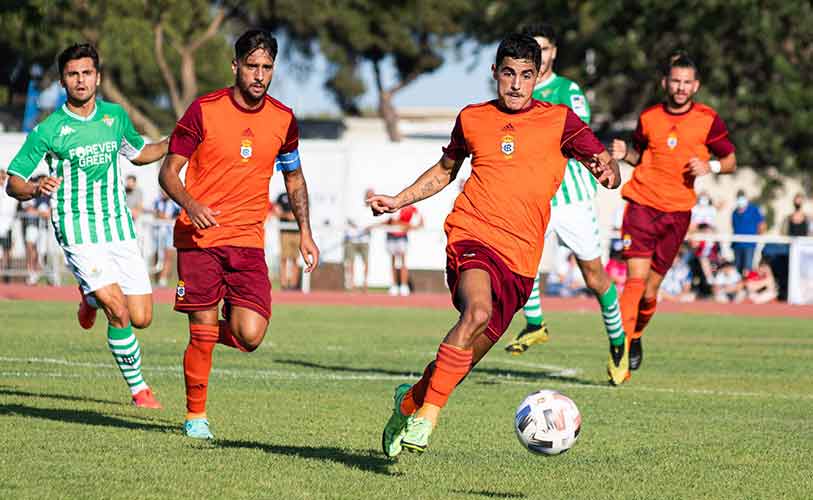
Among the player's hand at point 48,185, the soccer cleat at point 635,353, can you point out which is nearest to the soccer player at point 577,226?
the soccer cleat at point 635,353

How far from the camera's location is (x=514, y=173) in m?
7.55

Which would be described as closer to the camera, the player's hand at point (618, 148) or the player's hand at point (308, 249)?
the player's hand at point (308, 249)

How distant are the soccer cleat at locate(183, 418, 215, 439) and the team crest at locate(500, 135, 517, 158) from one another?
233 cm

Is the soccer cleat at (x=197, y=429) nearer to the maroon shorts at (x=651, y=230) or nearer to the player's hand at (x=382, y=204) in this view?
the player's hand at (x=382, y=204)

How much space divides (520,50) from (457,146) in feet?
2.14

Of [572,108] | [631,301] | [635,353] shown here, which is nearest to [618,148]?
[572,108]

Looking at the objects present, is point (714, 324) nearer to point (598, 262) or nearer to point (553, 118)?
point (598, 262)

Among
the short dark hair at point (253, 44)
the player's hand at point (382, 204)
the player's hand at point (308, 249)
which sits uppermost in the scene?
the short dark hair at point (253, 44)

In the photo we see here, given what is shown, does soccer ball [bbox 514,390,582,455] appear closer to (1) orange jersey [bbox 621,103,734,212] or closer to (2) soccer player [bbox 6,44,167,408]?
(2) soccer player [bbox 6,44,167,408]

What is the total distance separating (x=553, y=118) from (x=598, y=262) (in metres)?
4.30

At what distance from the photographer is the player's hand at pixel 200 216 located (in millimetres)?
7781

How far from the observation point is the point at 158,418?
9.02 meters

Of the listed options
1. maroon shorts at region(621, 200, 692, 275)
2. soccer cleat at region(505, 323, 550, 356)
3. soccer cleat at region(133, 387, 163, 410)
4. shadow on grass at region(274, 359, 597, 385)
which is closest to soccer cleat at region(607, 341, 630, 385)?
shadow on grass at region(274, 359, 597, 385)

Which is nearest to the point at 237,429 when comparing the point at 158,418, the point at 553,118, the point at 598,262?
the point at 158,418
